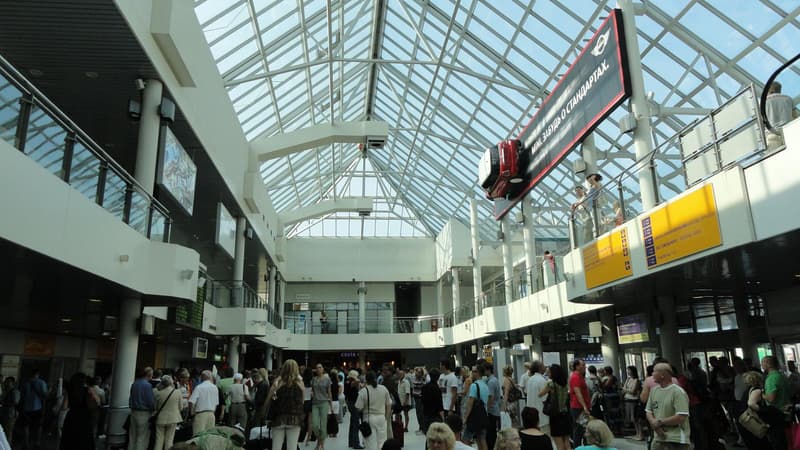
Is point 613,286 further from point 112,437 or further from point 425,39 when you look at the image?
point 425,39

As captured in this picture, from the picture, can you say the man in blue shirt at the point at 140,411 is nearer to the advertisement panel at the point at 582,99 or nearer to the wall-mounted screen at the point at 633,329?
the advertisement panel at the point at 582,99

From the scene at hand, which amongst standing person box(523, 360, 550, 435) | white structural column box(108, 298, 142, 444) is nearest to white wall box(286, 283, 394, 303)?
white structural column box(108, 298, 142, 444)

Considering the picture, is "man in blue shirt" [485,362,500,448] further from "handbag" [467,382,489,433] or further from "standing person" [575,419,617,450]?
"standing person" [575,419,617,450]

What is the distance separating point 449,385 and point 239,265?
36.0 feet

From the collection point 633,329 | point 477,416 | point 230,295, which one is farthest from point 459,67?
point 477,416

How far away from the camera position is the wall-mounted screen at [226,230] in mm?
17812

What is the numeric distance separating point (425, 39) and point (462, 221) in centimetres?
1909

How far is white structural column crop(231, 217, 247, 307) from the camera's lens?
2062 centimetres

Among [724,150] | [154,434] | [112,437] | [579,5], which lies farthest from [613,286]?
[579,5]

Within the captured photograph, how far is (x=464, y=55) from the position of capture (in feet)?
76.2

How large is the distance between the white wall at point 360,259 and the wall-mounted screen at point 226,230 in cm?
2309

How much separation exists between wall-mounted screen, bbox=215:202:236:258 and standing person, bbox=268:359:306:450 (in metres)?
10.4

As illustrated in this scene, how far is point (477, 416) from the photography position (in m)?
8.54

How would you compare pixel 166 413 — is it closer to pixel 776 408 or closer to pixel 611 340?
pixel 776 408
